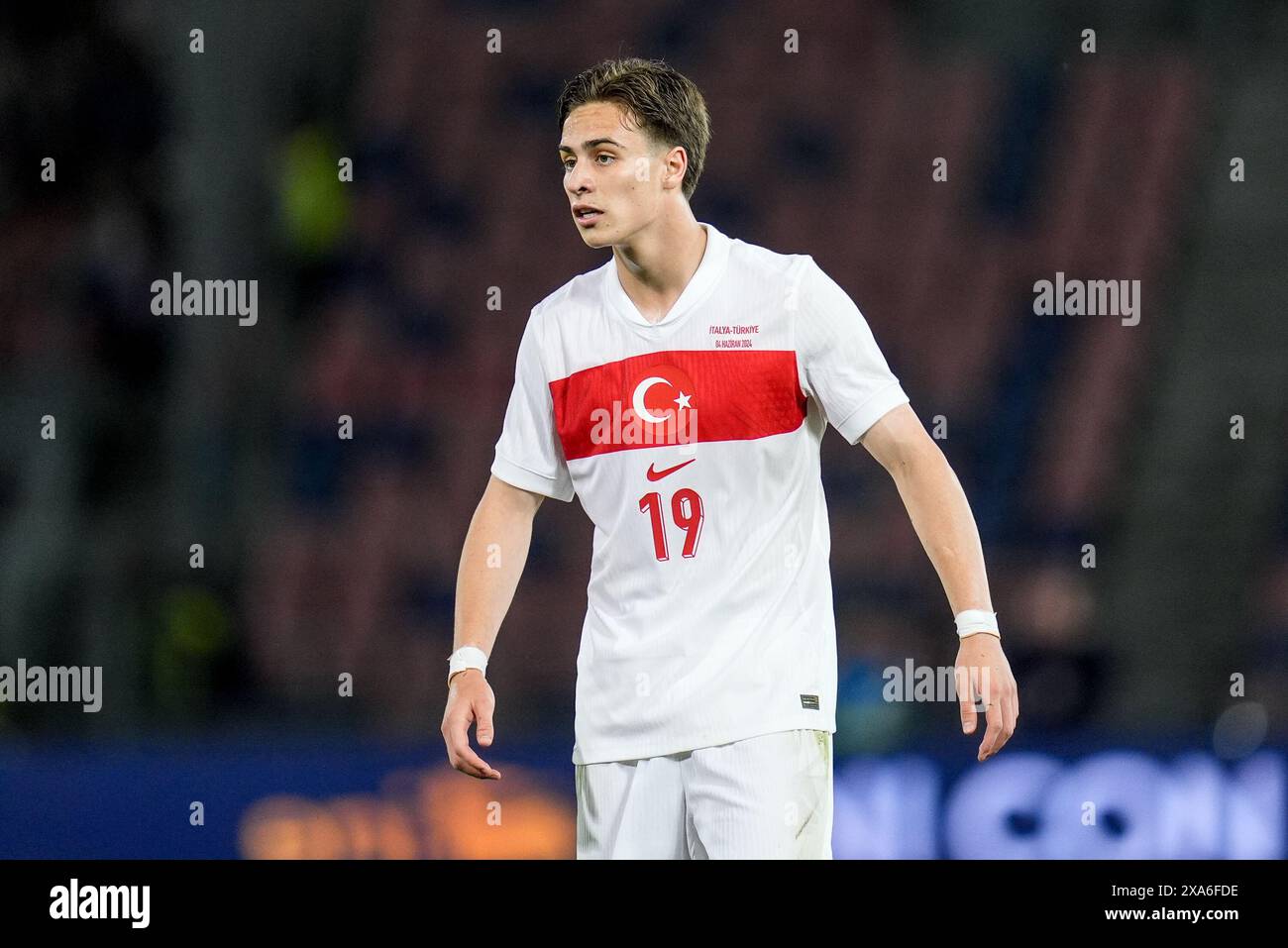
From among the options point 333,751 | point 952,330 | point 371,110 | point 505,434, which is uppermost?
point 371,110

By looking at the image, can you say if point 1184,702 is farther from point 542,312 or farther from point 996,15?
point 542,312

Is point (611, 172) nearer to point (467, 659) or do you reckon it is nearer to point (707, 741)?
point (467, 659)

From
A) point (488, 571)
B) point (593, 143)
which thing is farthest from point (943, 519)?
point (593, 143)

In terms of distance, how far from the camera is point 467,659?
11.3 feet

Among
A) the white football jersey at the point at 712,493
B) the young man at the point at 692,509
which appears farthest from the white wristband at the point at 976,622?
the white football jersey at the point at 712,493

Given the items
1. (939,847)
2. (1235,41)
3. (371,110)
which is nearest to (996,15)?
(1235,41)

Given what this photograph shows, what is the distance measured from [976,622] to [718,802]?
1.93 ft

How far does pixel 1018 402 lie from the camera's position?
262 inches

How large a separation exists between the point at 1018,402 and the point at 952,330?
38 cm

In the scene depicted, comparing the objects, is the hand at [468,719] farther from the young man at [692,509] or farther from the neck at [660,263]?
the neck at [660,263]

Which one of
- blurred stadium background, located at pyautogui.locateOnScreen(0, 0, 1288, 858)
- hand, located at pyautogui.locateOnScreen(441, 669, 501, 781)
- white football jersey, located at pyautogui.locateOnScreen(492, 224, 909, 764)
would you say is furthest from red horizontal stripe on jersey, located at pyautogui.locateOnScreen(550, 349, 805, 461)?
blurred stadium background, located at pyautogui.locateOnScreen(0, 0, 1288, 858)

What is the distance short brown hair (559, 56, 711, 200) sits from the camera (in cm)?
349

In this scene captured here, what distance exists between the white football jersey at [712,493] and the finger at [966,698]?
0.29m

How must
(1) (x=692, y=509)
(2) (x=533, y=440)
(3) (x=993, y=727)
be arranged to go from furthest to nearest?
(2) (x=533, y=440), (1) (x=692, y=509), (3) (x=993, y=727)
